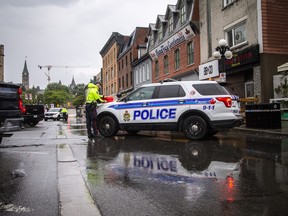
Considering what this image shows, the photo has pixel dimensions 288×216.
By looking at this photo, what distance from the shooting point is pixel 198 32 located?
23.5 m

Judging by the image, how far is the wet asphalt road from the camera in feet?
11.3

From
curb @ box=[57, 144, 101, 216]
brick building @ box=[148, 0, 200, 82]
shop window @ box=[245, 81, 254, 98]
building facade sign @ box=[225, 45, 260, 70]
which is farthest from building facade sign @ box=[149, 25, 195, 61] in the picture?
curb @ box=[57, 144, 101, 216]

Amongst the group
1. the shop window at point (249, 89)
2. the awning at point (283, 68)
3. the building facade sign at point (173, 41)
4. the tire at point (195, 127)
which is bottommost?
the tire at point (195, 127)

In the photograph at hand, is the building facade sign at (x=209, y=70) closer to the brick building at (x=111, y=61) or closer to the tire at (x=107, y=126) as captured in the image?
the tire at (x=107, y=126)

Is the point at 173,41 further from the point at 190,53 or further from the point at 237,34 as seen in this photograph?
the point at 237,34

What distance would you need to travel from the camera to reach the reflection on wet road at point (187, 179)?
345 centimetres

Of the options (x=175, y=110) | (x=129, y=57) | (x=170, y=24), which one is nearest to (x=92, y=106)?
(x=175, y=110)

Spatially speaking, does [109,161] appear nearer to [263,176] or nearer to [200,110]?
[263,176]

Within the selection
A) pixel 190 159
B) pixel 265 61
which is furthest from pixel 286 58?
pixel 190 159

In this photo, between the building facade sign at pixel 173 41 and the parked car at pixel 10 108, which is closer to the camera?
the parked car at pixel 10 108

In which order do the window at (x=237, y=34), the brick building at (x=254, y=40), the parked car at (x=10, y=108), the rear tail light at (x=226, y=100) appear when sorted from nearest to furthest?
1. the parked car at (x=10, y=108)
2. the rear tail light at (x=226, y=100)
3. the brick building at (x=254, y=40)
4. the window at (x=237, y=34)

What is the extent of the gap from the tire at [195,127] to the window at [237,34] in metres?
10.6

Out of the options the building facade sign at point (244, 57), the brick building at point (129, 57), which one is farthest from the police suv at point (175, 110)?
the brick building at point (129, 57)

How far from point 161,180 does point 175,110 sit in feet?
17.1
